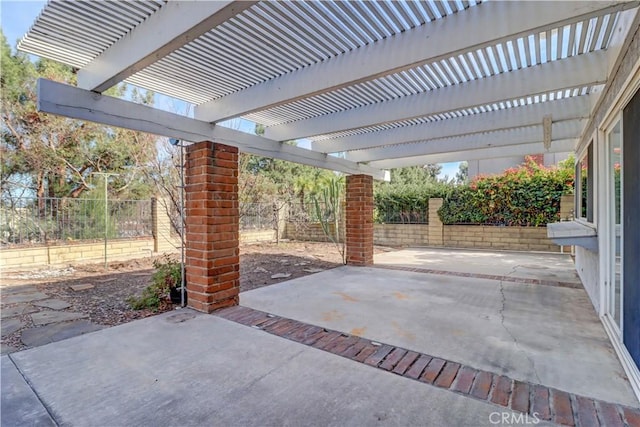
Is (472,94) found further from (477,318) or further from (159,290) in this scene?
(159,290)

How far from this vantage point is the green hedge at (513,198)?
9.09 meters

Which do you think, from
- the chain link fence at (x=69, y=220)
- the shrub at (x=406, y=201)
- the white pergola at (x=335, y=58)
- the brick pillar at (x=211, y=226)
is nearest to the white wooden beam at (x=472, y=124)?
the white pergola at (x=335, y=58)

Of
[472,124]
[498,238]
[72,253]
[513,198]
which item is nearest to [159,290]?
[72,253]

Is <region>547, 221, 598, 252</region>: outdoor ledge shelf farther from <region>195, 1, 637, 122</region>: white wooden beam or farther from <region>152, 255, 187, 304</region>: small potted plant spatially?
<region>152, 255, 187, 304</region>: small potted plant

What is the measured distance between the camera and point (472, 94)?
14.2ft

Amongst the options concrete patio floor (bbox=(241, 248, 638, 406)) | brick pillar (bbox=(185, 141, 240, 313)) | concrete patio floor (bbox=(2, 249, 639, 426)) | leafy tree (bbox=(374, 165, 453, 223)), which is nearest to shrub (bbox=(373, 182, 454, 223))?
leafy tree (bbox=(374, 165, 453, 223))

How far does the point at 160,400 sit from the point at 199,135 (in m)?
4.08

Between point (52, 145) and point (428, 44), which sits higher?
point (52, 145)

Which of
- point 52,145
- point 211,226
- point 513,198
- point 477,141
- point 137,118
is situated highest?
point 52,145

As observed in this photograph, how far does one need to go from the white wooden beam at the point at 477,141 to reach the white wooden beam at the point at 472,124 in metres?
0.90

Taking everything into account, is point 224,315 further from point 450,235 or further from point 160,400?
point 450,235

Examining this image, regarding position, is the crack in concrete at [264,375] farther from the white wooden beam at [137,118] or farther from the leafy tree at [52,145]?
the leafy tree at [52,145]

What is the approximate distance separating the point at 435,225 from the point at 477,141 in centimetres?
450

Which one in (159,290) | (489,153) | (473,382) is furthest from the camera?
(489,153)
